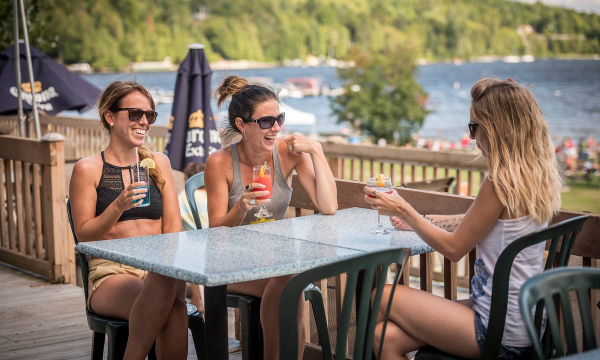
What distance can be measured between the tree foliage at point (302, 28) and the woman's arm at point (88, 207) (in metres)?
46.4

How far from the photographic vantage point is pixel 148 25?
2073 inches

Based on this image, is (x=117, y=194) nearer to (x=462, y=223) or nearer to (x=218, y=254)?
(x=218, y=254)

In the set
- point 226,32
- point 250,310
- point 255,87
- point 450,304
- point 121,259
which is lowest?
point 250,310

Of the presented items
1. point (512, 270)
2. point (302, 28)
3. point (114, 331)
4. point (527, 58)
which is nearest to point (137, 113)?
point (114, 331)

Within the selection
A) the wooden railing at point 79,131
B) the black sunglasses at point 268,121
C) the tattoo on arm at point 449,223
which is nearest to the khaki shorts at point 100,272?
the black sunglasses at point 268,121

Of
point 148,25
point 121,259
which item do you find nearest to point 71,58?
point 148,25

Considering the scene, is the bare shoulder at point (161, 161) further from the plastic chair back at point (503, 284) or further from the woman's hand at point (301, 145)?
the plastic chair back at point (503, 284)

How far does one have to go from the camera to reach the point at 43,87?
7.47 meters

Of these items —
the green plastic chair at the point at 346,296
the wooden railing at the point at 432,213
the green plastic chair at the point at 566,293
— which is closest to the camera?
the green plastic chair at the point at 566,293

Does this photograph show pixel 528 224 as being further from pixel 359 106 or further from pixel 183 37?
pixel 183 37

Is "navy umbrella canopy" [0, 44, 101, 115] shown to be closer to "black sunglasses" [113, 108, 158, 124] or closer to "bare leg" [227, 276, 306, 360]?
"black sunglasses" [113, 108, 158, 124]

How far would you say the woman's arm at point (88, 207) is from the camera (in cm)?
280

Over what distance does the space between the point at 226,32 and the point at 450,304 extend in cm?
5656

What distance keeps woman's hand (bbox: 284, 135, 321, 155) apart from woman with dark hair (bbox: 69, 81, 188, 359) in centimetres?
61
